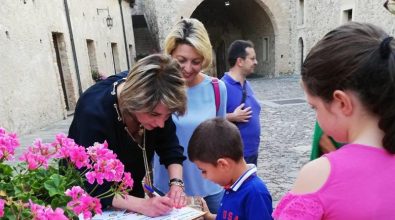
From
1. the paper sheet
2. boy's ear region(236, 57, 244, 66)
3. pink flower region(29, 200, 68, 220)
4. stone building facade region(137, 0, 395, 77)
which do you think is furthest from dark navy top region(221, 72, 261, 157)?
stone building facade region(137, 0, 395, 77)

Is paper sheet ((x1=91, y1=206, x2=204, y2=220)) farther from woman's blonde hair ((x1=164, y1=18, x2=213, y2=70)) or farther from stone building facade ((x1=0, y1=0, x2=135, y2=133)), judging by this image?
stone building facade ((x1=0, y1=0, x2=135, y2=133))

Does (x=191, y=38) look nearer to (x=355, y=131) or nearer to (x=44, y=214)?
(x=355, y=131)

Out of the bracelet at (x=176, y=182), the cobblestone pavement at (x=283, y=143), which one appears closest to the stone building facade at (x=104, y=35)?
the cobblestone pavement at (x=283, y=143)

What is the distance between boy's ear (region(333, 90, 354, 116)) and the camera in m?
0.82

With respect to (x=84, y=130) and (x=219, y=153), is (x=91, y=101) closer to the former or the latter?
(x=84, y=130)

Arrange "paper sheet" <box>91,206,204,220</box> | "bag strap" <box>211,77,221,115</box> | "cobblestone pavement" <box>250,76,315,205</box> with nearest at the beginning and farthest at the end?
"paper sheet" <box>91,206,204,220</box> < "bag strap" <box>211,77,221,115</box> < "cobblestone pavement" <box>250,76,315,205</box>

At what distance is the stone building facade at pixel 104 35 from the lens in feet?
25.8

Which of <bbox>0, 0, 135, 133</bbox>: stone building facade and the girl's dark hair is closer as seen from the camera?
the girl's dark hair

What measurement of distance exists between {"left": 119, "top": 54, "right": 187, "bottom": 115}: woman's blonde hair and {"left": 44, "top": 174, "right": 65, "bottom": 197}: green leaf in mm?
549

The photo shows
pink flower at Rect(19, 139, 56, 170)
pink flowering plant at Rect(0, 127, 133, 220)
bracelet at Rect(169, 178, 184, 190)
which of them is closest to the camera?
pink flowering plant at Rect(0, 127, 133, 220)

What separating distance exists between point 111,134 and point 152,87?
1.01 ft

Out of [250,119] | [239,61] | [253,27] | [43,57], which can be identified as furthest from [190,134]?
[253,27]

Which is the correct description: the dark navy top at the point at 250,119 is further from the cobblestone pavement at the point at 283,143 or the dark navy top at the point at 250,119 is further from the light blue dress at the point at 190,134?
the cobblestone pavement at the point at 283,143

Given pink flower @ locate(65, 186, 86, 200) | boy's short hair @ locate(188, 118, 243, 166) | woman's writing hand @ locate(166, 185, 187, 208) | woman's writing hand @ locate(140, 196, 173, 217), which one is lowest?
woman's writing hand @ locate(166, 185, 187, 208)
